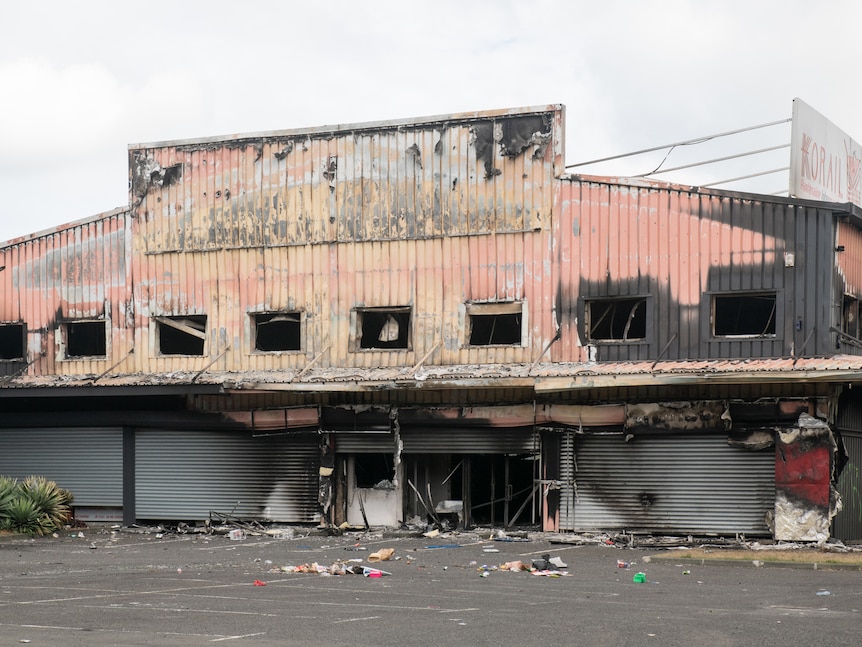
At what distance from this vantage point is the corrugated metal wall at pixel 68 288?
105ft

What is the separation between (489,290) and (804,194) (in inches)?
281

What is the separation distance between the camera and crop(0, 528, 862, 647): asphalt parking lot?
39.6ft

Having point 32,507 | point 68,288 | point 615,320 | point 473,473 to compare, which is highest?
point 68,288

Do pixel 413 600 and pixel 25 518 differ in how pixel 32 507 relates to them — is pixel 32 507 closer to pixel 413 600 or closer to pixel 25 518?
pixel 25 518

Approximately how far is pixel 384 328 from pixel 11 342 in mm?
10891

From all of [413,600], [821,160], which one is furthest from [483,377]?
[413,600]

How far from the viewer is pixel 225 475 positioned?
3067cm

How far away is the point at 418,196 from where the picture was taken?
29328 millimetres

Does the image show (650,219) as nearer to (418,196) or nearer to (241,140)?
(418,196)

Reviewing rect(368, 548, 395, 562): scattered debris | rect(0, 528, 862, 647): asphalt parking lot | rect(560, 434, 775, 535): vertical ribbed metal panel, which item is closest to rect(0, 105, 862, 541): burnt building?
rect(560, 434, 775, 535): vertical ribbed metal panel

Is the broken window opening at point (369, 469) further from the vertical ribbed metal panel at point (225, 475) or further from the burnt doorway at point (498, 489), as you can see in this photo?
the burnt doorway at point (498, 489)

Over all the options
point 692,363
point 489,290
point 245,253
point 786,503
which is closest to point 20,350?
point 245,253

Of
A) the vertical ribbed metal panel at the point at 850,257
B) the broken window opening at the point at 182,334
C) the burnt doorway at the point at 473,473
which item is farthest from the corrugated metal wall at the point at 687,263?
the broken window opening at the point at 182,334

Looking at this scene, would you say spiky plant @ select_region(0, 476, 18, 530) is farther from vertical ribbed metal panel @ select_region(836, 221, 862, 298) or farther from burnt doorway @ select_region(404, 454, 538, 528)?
vertical ribbed metal panel @ select_region(836, 221, 862, 298)
